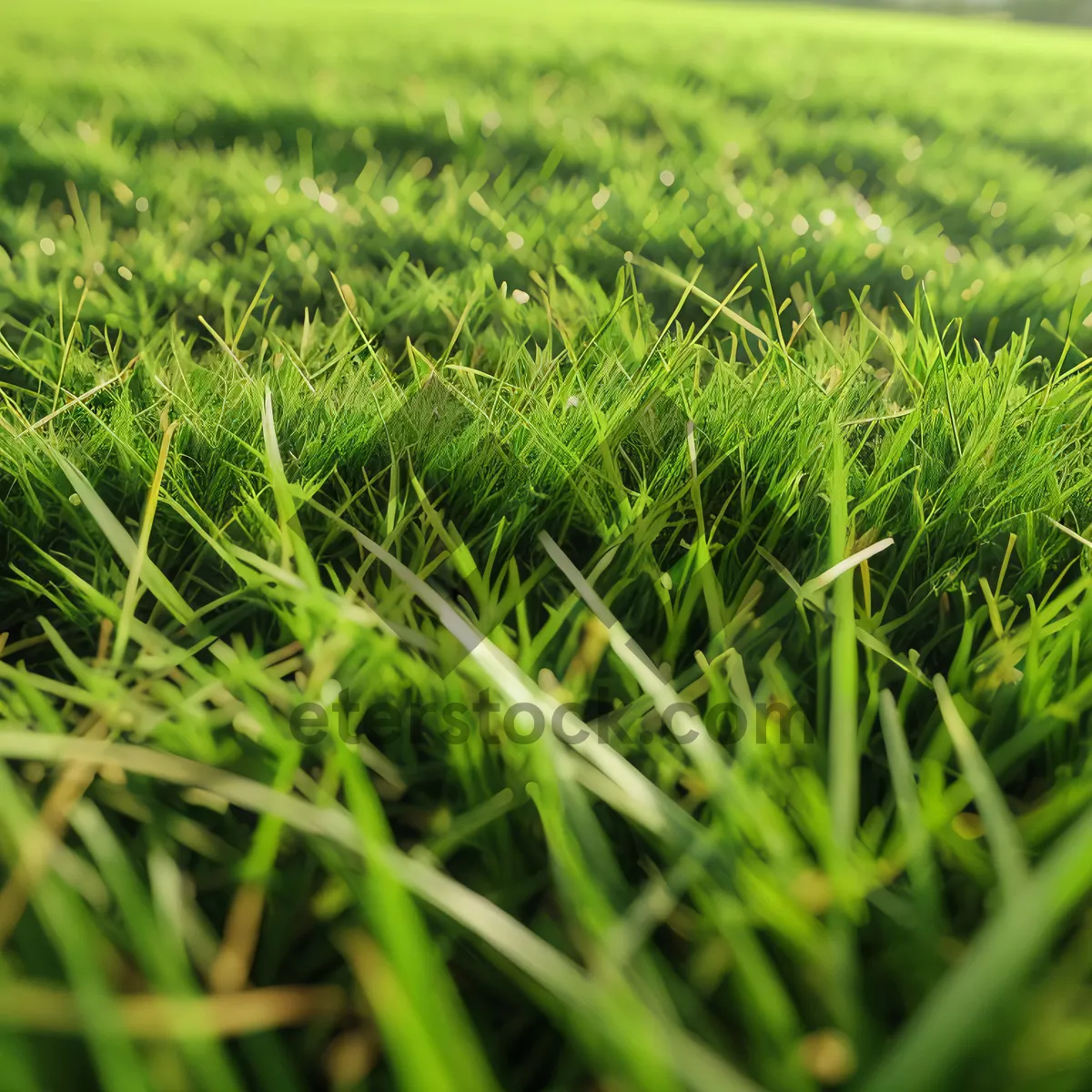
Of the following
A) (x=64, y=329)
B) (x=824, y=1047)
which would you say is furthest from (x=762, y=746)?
(x=64, y=329)

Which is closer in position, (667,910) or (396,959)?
(396,959)

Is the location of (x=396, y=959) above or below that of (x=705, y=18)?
below

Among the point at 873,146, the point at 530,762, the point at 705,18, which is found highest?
the point at 705,18

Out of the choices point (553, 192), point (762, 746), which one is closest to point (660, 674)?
point (762, 746)

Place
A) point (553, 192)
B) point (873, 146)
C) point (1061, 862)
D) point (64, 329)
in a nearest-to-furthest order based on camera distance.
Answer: point (1061, 862) < point (64, 329) < point (553, 192) < point (873, 146)

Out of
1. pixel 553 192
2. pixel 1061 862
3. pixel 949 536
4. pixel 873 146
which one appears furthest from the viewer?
pixel 873 146

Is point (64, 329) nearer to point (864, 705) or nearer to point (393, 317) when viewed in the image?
point (393, 317)

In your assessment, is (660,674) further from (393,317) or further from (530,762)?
(393,317)
